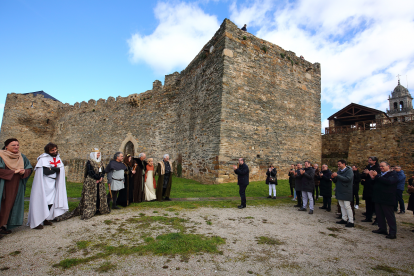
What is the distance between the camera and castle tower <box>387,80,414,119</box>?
4897 cm

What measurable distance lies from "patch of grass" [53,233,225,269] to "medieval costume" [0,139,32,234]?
1951mm

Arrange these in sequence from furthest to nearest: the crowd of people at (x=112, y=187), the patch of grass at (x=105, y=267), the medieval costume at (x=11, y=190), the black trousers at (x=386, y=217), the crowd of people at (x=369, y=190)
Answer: the crowd of people at (x=369, y=190)
the black trousers at (x=386, y=217)
the crowd of people at (x=112, y=187)
the medieval costume at (x=11, y=190)
the patch of grass at (x=105, y=267)

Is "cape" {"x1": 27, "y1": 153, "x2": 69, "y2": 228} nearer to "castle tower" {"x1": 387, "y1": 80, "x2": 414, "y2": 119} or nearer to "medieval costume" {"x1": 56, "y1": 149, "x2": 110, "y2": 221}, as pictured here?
"medieval costume" {"x1": 56, "y1": 149, "x2": 110, "y2": 221}

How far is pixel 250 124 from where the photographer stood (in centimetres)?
1128

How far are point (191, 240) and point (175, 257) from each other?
22.4 inches

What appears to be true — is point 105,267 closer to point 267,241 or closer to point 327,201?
point 267,241

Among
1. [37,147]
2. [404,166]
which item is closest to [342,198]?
[404,166]

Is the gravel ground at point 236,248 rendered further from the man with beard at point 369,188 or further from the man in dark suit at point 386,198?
the man with beard at point 369,188

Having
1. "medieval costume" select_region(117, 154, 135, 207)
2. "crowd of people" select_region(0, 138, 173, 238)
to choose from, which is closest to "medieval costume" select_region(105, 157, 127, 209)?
"crowd of people" select_region(0, 138, 173, 238)

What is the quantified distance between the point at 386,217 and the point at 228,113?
7.36 m

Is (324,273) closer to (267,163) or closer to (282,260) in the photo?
(282,260)

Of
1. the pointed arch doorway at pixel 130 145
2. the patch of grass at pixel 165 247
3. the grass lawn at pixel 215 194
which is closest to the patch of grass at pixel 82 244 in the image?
the patch of grass at pixel 165 247

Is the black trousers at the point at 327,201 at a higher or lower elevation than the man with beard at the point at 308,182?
lower

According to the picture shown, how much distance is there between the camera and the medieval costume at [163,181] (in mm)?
6984
